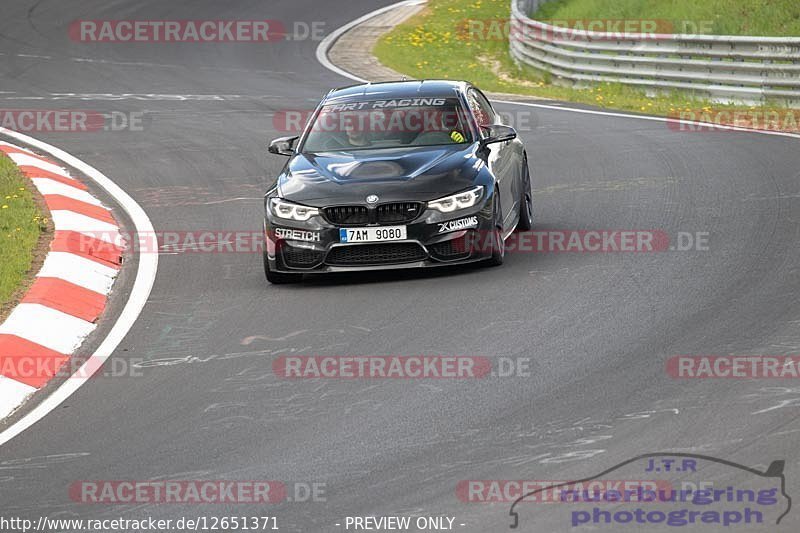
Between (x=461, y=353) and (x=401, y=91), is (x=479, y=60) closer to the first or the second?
(x=401, y=91)

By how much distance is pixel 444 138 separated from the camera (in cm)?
1188

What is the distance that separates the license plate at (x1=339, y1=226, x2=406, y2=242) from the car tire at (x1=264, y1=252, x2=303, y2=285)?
696 millimetres

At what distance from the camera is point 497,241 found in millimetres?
11125

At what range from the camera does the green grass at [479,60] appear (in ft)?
75.9

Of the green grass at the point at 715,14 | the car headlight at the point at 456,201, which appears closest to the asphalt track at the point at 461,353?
the car headlight at the point at 456,201

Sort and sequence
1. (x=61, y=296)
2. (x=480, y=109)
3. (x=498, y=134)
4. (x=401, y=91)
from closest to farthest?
(x=61, y=296) < (x=498, y=134) < (x=401, y=91) < (x=480, y=109)

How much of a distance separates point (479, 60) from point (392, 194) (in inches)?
803

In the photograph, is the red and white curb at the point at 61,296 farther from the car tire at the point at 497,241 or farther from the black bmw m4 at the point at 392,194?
the car tire at the point at 497,241

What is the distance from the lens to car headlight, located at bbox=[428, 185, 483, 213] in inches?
427

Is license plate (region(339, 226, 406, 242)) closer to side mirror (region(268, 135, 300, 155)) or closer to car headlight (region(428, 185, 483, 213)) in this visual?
car headlight (region(428, 185, 483, 213))

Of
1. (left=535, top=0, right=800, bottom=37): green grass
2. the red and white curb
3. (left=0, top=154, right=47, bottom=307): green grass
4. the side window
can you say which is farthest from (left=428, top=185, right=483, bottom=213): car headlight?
(left=535, top=0, right=800, bottom=37): green grass

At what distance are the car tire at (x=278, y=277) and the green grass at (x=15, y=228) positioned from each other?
198 centimetres

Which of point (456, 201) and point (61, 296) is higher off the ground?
point (456, 201)

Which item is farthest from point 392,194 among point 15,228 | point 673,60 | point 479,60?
point 479,60
